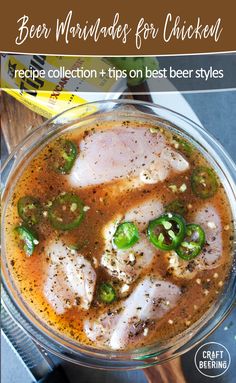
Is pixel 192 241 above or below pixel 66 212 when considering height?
below

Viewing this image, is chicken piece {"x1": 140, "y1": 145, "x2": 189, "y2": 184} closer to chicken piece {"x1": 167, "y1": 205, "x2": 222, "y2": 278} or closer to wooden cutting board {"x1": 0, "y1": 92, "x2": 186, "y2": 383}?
chicken piece {"x1": 167, "y1": 205, "x2": 222, "y2": 278}

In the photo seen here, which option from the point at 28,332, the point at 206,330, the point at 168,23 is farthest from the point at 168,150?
the point at 28,332

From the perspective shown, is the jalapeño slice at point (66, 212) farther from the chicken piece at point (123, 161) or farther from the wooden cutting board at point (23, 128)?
the wooden cutting board at point (23, 128)

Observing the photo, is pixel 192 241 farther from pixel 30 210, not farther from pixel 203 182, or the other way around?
pixel 30 210

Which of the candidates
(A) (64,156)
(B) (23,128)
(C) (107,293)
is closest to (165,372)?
(C) (107,293)

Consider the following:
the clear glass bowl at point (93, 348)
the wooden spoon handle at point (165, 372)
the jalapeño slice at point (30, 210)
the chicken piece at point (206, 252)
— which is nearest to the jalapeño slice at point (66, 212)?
the jalapeño slice at point (30, 210)
